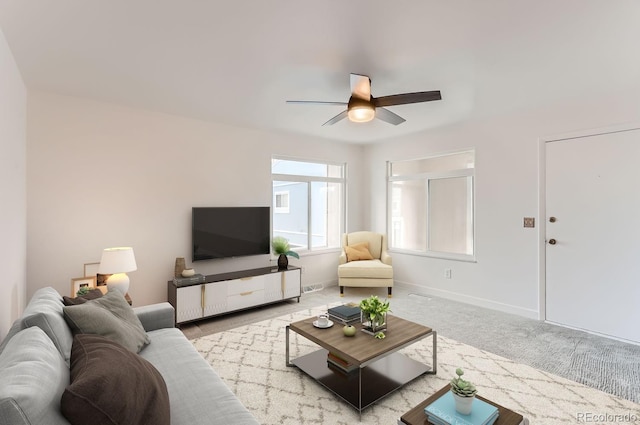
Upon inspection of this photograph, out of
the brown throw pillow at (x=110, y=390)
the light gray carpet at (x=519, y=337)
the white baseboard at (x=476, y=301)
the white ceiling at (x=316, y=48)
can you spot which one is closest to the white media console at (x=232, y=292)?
the light gray carpet at (x=519, y=337)

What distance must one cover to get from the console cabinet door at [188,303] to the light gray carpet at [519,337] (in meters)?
0.14

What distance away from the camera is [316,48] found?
2.34 meters

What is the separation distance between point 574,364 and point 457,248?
2.12 m

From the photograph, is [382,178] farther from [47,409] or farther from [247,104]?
[47,409]

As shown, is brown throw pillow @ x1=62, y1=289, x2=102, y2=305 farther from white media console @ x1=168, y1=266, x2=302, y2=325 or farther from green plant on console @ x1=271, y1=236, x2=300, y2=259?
green plant on console @ x1=271, y1=236, x2=300, y2=259

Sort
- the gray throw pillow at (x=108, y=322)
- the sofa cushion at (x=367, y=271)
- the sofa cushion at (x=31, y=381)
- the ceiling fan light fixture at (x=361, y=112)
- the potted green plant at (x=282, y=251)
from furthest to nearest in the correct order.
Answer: the sofa cushion at (x=367, y=271), the potted green plant at (x=282, y=251), the ceiling fan light fixture at (x=361, y=112), the gray throw pillow at (x=108, y=322), the sofa cushion at (x=31, y=381)

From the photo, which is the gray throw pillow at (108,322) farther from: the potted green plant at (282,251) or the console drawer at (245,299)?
the potted green plant at (282,251)

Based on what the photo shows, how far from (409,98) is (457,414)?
7.14ft

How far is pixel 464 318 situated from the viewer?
3.91 m

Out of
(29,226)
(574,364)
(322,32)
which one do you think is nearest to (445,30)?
(322,32)

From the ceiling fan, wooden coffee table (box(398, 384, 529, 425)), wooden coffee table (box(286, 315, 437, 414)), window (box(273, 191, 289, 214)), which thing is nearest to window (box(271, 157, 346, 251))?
window (box(273, 191, 289, 214))

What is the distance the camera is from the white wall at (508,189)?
3520mm

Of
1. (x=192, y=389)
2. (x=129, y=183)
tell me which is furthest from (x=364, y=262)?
(x=192, y=389)

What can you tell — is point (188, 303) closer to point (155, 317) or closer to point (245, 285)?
point (245, 285)
